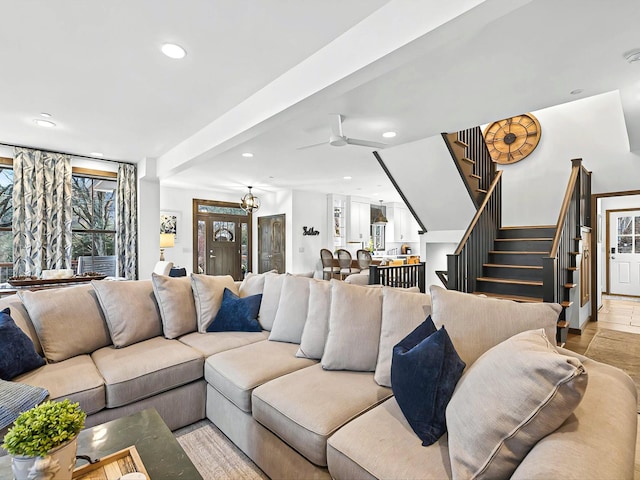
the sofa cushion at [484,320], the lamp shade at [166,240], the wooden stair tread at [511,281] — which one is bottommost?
the wooden stair tread at [511,281]

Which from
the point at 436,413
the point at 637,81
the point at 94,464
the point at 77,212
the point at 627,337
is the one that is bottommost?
the point at 627,337

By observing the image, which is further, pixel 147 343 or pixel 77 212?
pixel 77 212

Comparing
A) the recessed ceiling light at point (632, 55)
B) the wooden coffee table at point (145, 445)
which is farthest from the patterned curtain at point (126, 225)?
the recessed ceiling light at point (632, 55)

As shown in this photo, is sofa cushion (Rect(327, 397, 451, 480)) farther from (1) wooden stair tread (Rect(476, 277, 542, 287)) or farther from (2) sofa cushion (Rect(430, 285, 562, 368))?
(1) wooden stair tread (Rect(476, 277, 542, 287))

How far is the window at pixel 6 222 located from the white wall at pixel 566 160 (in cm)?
833

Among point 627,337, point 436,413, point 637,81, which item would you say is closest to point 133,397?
point 436,413

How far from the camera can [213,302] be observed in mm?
2801

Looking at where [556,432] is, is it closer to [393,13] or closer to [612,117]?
[393,13]

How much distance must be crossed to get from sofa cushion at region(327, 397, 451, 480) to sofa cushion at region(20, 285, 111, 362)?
6.28ft

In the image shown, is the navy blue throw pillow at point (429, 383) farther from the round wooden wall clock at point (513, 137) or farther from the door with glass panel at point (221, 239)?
the door with glass panel at point (221, 239)

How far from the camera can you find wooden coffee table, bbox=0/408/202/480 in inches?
44.7

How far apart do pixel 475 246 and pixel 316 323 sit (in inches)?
124

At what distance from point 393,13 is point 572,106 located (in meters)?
5.23

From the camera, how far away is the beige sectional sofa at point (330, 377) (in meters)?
0.95
